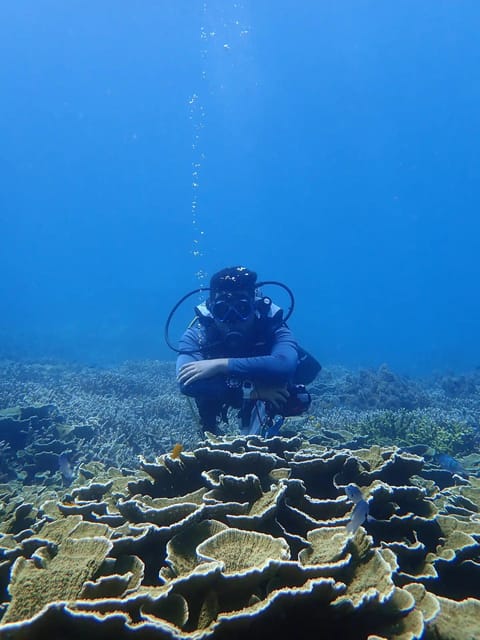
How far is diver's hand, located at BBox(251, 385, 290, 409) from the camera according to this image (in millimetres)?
5609

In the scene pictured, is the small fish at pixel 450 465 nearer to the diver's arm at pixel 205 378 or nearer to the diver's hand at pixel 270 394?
the diver's hand at pixel 270 394

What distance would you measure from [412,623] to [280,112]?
161 metres

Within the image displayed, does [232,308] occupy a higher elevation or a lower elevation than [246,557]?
higher

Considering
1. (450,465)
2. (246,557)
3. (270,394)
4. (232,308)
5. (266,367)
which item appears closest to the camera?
(246,557)

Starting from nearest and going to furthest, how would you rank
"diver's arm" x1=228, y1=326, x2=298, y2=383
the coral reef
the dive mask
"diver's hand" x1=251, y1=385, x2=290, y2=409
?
the coral reef, "diver's arm" x1=228, y1=326, x2=298, y2=383, "diver's hand" x1=251, y1=385, x2=290, y2=409, the dive mask

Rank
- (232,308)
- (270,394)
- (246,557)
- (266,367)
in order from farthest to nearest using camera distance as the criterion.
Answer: (232,308), (270,394), (266,367), (246,557)

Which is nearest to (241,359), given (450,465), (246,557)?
(246,557)

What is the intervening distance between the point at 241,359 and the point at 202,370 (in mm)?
577

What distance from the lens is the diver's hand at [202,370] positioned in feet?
17.8

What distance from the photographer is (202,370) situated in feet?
17.9

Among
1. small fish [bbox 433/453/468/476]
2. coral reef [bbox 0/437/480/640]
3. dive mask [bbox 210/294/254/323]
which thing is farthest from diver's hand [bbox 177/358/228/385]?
small fish [bbox 433/453/468/476]

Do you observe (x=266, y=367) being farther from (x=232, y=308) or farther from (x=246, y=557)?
(x=246, y=557)

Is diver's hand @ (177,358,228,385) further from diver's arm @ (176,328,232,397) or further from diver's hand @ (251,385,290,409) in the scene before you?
diver's hand @ (251,385,290,409)

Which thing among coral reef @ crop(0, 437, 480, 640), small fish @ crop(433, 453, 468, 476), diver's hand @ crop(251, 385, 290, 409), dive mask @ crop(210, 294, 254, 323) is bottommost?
coral reef @ crop(0, 437, 480, 640)
